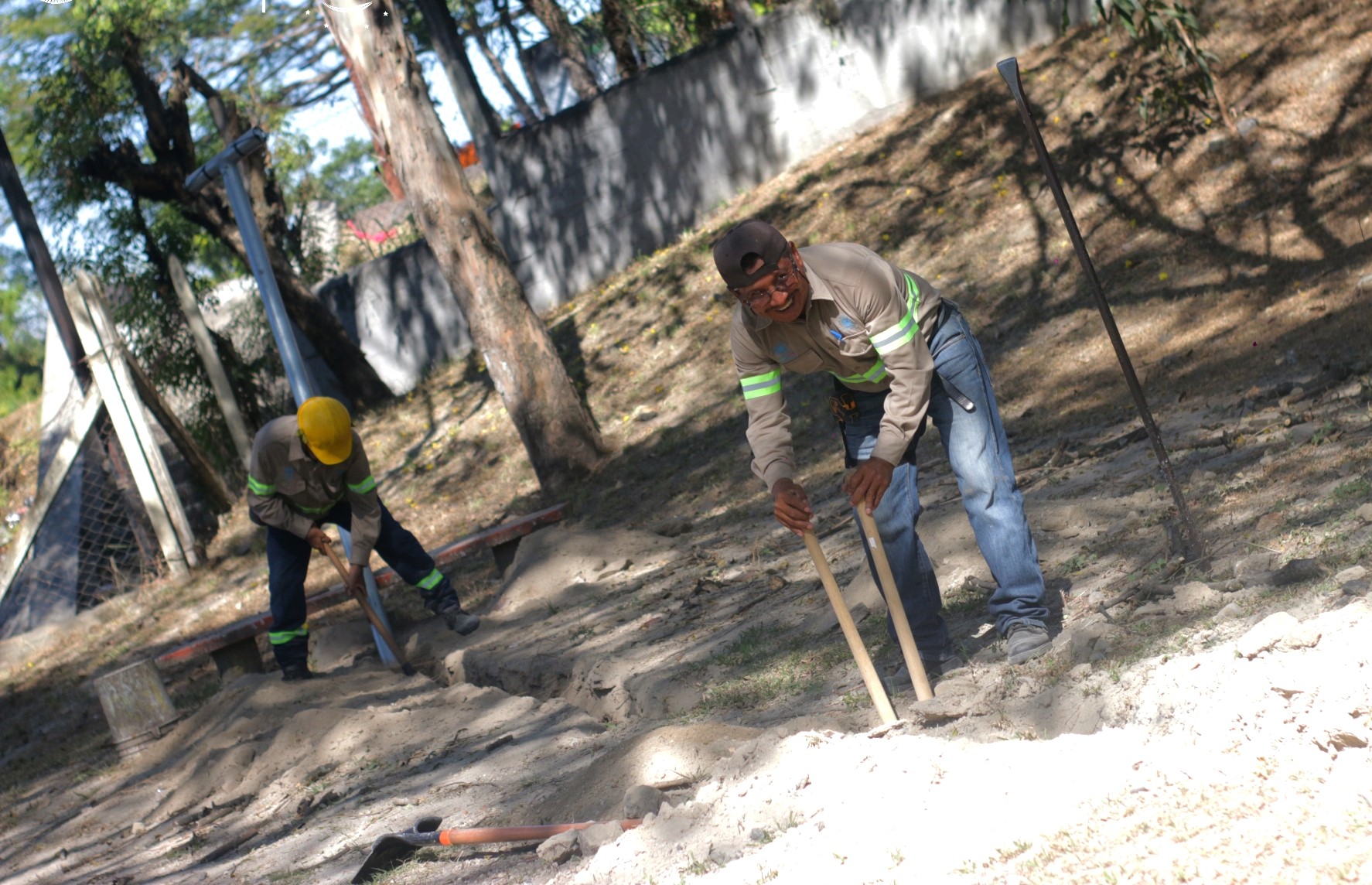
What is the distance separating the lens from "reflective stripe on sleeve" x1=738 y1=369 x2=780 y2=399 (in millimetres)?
3895

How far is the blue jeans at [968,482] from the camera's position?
13.0ft

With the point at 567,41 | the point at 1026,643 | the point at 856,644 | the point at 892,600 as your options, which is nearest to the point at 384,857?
the point at 856,644

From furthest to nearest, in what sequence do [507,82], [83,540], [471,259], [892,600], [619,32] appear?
[507,82]
[619,32]
[83,540]
[471,259]
[892,600]

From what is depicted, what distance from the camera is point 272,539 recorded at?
720 centimetres

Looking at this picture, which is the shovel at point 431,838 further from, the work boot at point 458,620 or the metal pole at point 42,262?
the metal pole at point 42,262

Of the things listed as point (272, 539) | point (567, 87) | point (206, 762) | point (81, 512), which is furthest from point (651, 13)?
point (567, 87)

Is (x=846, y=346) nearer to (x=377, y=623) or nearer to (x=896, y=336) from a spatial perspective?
(x=896, y=336)

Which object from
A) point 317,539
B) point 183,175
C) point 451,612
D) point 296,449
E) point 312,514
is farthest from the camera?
point 183,175

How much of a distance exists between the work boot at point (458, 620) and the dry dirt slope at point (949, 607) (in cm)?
14

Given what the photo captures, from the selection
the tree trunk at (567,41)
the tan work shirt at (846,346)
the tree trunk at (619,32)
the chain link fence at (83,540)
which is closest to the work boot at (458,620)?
the tan work shirt at (846,346)

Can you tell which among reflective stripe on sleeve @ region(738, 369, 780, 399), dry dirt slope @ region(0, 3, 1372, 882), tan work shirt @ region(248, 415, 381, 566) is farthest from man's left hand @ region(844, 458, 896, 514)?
tan work shirt @ region(248, 415, 381, 566)

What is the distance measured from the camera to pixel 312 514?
7.04 m

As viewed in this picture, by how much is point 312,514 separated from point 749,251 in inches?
170

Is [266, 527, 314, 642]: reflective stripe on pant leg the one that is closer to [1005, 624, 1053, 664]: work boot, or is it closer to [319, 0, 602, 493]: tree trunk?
[319, 0, 602, 493]: tree trunk
